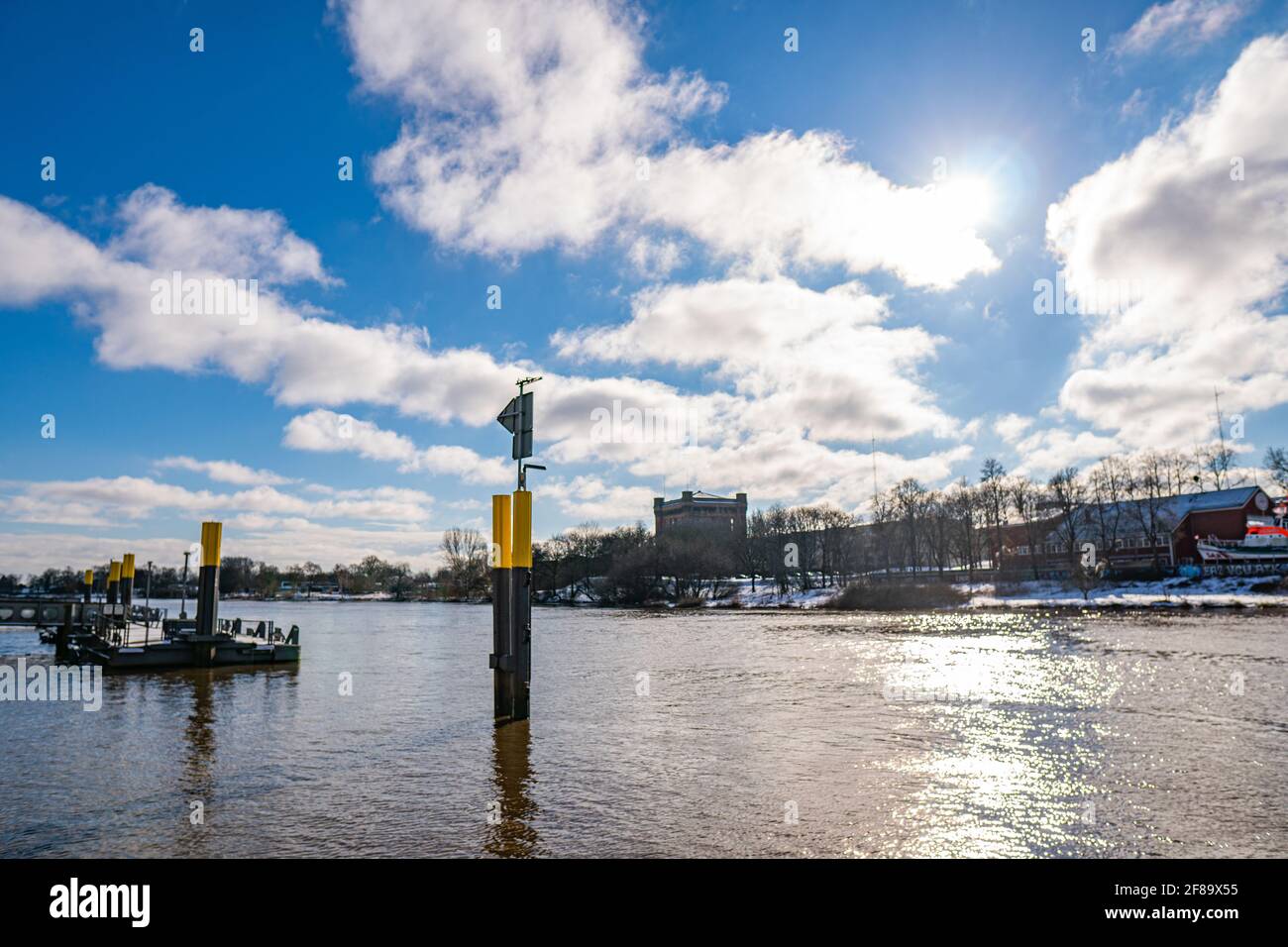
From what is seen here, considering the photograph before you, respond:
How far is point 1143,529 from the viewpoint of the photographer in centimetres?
8938

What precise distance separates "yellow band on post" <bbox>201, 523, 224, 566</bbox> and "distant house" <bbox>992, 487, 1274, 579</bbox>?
81151 mm

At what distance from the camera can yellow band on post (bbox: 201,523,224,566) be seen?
25656 millimetres

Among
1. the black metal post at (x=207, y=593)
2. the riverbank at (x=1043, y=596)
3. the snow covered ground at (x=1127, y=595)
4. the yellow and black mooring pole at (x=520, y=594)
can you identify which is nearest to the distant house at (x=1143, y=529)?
the snow covered ground at (x=1127, y=595)

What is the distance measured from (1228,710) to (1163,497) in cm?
9336

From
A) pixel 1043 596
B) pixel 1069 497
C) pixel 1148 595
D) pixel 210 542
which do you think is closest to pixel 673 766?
pixel 210 542

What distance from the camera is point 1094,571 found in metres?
78.4

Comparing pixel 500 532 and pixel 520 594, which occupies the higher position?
pixel 500 532

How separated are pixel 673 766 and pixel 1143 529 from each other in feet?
314

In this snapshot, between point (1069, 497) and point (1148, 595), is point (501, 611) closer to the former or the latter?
point (1148, 595)

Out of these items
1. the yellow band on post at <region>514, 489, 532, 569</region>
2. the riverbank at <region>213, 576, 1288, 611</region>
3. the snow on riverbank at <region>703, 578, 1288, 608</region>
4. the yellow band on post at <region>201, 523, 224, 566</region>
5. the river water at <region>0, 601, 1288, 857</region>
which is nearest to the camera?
the river water at <region>0, 601, 1288, 857</region>

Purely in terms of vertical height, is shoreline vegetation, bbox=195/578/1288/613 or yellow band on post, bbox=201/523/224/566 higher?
yellow band on post, bbox=201/523/224/566

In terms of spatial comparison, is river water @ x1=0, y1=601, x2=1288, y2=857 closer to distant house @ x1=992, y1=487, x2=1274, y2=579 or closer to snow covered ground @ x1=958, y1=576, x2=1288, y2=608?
snow covered ground @ x1=958, y1=576, x2=1288, y2=608

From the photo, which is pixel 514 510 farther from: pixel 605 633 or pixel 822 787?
pixel 605 633

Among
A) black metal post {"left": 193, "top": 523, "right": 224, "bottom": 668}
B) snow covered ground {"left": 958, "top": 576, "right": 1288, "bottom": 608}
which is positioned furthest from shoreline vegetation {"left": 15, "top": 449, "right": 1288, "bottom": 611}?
black metal post {"left": 193, "top": 523, "right": 224, "bottom": 668}
